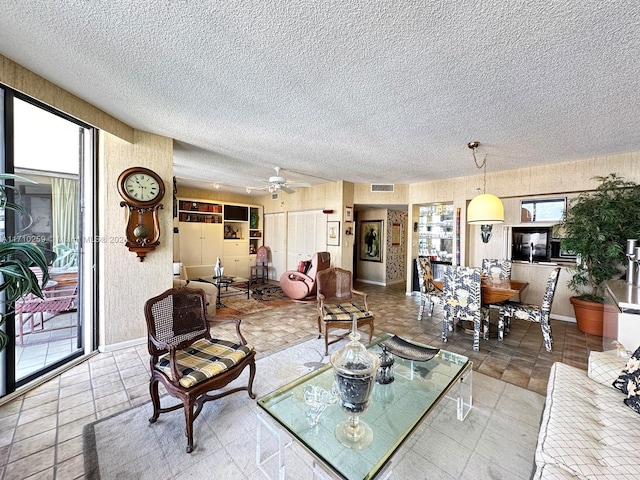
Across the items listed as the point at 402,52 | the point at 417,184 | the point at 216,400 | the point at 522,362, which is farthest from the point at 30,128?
the point at 417,184

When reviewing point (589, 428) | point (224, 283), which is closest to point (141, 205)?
point (224, 283)

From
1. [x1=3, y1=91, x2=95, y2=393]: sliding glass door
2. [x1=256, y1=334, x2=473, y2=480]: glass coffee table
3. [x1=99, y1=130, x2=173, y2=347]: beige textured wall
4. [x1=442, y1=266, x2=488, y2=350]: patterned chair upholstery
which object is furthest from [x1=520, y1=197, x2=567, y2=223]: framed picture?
[x1=3, y1=91, x2=95, y2=393]: sliding glass door

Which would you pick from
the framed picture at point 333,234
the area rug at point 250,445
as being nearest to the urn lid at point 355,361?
the area rug at point 250,445

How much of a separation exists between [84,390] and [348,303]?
2.76 metres

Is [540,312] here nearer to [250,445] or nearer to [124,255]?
[250,445]

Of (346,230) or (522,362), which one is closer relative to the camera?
(522,362)

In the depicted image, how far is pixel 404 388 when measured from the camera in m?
1.81

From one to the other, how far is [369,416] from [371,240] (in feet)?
20.9

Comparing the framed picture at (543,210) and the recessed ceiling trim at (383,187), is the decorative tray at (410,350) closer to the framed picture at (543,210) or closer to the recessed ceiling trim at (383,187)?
the framed picture at (543,210)

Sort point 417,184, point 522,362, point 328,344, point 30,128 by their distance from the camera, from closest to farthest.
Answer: point 30,128 → point 522,362 → point 328,344 → point 417,184

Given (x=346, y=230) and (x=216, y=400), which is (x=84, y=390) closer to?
(x=216, y=400)

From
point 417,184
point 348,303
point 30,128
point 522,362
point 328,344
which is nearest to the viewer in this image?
point 30,128

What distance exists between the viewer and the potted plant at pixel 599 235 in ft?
11.4

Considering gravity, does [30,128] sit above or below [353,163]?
below
